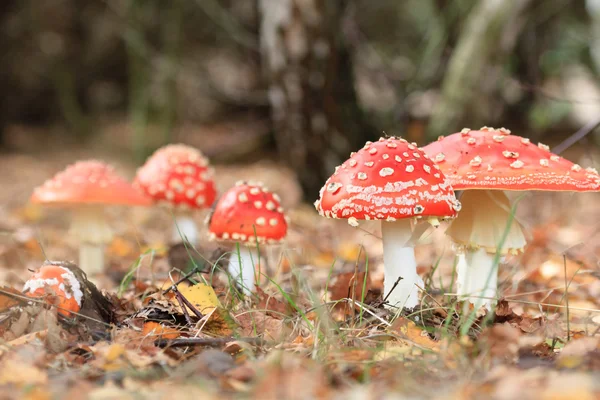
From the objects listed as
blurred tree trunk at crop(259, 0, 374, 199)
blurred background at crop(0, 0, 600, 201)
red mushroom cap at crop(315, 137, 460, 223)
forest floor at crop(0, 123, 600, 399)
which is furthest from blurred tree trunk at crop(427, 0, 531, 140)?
red mushroom cap at crop(315, 137, 460, 223)

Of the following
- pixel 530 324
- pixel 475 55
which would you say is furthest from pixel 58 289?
pixel 475 55

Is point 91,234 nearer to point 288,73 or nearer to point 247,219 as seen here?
point 247,219

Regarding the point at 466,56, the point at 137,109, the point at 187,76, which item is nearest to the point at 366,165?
the point at 466,56

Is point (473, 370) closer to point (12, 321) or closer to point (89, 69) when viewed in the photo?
point (12, 321)

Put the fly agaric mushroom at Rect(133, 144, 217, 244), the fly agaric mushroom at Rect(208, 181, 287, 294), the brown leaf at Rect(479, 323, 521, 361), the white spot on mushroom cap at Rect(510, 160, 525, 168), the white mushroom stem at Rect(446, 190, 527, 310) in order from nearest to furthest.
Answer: the brown leaf at Rect(479, 323, 521, 361)
the white spot on mushroom cap at Rect(510, 160, 525, 168)
the white mushroom stem at Rect(446, 190, 527, 310)
the fly agaric mushroom at Rect(208, 181, 287, 294)
the fly agaric mushroom at Rect(133, 144, 217, 244)

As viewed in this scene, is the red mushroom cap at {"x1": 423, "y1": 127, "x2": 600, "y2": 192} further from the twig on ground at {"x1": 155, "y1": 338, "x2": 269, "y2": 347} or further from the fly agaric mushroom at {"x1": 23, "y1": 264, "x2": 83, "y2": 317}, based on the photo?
the fly agaric mushroom at {"x1": 23, "y1": 264, "x2": 83, "y2": 317}
